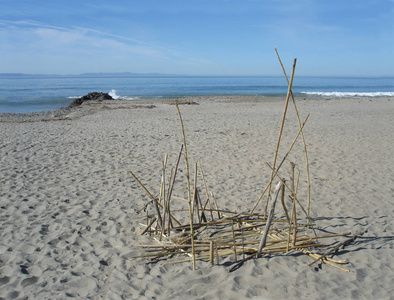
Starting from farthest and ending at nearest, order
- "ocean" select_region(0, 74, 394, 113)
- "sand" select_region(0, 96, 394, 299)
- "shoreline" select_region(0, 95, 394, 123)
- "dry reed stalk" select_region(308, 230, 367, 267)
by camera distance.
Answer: "ocean" select_region(0, 74, 394, 113) < "shoreline" select_region(0, 95, 394, 123) < "dry reed stalk" select_region(308, 230, 367, 267) < "sand" select_region(0, 96, 394, 299)

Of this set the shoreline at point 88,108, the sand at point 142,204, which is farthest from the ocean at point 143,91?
the sand at point 142,204

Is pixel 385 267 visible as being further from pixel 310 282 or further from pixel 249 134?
pixel 249 134

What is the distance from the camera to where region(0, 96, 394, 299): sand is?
8.73ft

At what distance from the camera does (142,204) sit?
4539mm

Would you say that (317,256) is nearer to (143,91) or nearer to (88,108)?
(88,108)

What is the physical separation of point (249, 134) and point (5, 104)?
22.3 meters

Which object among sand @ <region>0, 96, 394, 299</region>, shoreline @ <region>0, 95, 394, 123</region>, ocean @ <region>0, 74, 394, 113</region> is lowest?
sand @ <region>0, 96, 394, 299</region>

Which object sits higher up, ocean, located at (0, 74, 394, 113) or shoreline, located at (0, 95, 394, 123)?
ocean, located at (0, 74, 394, 113)

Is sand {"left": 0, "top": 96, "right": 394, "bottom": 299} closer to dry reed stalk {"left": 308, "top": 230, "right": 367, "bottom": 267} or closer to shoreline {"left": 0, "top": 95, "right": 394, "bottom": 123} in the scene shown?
dry reed stalk {"left": 308, "top": 230, "right": 367, "bottom": 267}

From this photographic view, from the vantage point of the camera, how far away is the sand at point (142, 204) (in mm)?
2660

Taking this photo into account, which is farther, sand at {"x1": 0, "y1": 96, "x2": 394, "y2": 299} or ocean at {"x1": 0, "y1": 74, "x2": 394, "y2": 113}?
ocean at {"x1": 0, "y1": 74, "x2": 394, "y2": 113}

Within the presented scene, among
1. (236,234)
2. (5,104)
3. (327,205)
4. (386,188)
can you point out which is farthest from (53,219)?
(5,104)

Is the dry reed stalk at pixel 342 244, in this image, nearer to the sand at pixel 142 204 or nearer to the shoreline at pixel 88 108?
the sand at pixel 142 204

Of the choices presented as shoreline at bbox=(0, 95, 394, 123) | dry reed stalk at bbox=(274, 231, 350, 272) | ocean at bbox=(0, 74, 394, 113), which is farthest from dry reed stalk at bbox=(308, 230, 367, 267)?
ocean at bbox=(0, 74, 394, 113)
